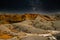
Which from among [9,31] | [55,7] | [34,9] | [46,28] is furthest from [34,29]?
[55,7]

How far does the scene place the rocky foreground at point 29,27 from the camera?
1999 millimetres

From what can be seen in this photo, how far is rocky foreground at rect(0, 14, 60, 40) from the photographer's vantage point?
2.00m

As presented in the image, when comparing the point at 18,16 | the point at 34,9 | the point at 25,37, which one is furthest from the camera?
the point at 34,9

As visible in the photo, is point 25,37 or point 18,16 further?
point 18,16

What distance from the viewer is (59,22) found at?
2.45 m

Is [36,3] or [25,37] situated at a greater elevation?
[36,3]

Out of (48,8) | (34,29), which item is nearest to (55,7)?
(48,8)

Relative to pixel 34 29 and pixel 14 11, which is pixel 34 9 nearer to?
pixel 14 11

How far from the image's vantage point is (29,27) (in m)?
2.28

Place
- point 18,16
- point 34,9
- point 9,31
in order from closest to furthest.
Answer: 1. point 9,31
2. point 18,16
3. point 34,9

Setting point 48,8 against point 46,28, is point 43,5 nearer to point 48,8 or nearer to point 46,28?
point 48,8

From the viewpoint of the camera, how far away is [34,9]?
278 cm

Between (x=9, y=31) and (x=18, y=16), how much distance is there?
1.67ft

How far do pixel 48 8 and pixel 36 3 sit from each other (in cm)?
22
